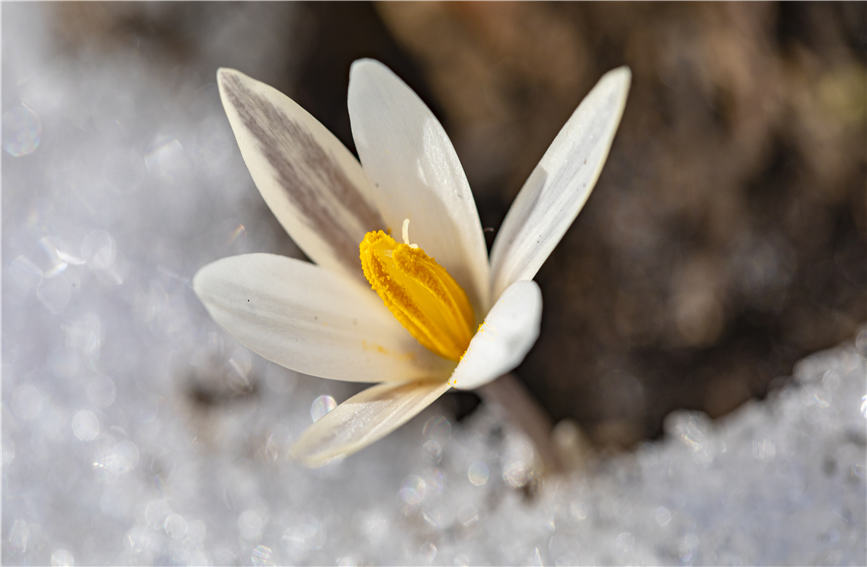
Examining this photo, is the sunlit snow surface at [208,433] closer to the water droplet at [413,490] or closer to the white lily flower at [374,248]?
the water droplet at [413,490]

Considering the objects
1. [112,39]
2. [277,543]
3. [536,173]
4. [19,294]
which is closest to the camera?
[536,173]

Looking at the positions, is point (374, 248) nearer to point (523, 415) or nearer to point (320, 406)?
point (523, 415)

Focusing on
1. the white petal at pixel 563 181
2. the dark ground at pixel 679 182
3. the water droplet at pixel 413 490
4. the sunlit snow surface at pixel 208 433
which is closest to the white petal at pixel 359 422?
the white petal at pixel 563 181

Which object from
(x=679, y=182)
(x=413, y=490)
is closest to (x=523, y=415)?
(x=413, y=490)

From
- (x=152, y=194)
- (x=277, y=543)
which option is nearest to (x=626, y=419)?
(x=277, y=543)

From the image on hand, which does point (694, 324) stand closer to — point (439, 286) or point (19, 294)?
point (439, 286)

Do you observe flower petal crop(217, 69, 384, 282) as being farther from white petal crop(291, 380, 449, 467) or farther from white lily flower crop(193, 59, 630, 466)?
white petal crop(291, 380, 449, 467)

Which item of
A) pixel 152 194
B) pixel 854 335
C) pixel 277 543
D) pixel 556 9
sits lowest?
pixel 277 543
